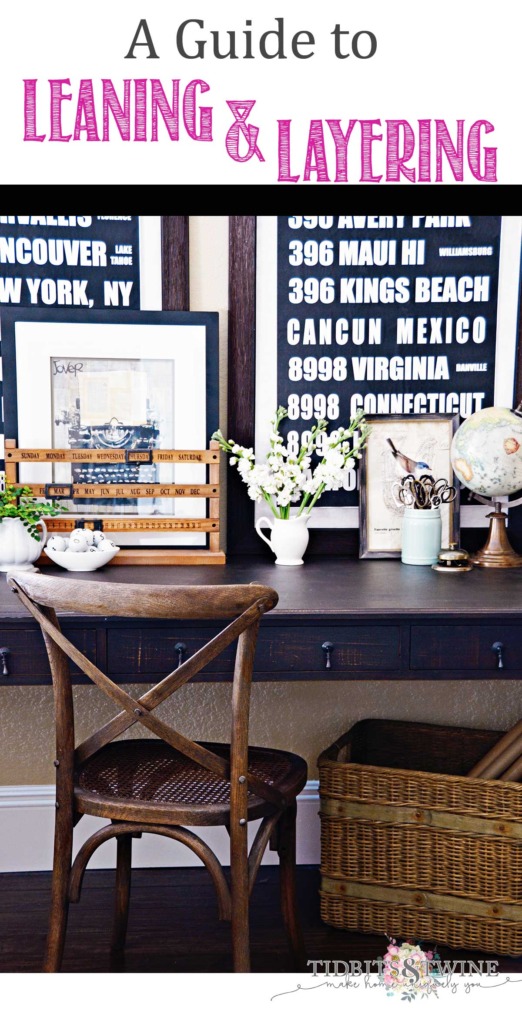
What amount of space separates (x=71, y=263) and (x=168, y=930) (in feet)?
5.48

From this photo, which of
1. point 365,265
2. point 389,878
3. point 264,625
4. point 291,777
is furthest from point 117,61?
point 389,878

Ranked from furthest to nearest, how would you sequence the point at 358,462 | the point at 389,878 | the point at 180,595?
1. the point at 358,462
2. the point at 389,878
3. the point at 180,595

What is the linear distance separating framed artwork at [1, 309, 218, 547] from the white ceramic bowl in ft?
0.66

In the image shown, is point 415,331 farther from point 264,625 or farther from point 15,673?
point 15,673

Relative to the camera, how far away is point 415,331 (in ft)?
7.82

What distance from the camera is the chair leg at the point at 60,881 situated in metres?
1.67

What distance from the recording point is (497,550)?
2.28 meters

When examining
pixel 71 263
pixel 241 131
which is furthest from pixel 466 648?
pixel 71 263

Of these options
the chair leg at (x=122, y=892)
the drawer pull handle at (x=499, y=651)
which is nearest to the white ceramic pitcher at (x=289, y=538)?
the drawer pull handle at (x=499, y=651)

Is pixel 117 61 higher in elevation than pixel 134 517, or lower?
higher

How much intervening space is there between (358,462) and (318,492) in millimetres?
205

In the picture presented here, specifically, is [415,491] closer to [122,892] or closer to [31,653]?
[31,653]

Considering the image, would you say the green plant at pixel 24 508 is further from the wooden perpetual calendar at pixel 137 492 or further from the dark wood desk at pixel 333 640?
the dark wood desk at pixel 333 640

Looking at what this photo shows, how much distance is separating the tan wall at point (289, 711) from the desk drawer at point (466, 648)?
61cm
